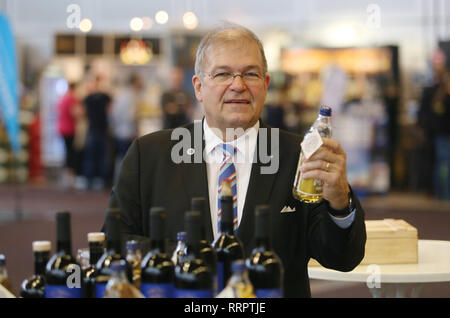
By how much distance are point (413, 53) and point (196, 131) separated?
8.68 metres

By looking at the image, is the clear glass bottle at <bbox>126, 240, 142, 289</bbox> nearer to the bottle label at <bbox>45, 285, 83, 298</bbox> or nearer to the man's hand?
the bottle label at <bbox>45, 285, 83, 298</bbox>

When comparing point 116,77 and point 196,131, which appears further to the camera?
point 116,77

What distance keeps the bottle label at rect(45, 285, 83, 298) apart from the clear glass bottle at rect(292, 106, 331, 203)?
1.97 feet

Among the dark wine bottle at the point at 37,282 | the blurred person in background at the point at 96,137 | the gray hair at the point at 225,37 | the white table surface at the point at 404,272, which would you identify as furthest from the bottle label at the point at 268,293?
the blurred person in background at the point at 96,137

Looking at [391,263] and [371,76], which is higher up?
[371,76]

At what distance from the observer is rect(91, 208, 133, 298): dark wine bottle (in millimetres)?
1404

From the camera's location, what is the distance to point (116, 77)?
1229 cm

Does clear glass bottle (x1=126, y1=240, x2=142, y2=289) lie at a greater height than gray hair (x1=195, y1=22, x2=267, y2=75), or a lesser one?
lesser

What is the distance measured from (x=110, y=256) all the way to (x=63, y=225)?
0.37 feet

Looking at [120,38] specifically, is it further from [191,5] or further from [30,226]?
[30,226]

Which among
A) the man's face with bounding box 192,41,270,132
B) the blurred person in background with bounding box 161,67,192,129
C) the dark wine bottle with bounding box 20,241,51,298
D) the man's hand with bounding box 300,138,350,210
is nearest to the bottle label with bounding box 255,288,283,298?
the man's hand with bounding box 300,138,350,210

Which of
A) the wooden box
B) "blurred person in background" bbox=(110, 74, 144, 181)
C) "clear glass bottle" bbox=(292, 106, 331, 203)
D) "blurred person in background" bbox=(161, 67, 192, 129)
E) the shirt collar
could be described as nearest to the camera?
"clear glass bottle" bbox=(292, 106, 331, 203)

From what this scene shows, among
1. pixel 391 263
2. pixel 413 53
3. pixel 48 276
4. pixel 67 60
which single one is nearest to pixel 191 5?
pixel 67 60

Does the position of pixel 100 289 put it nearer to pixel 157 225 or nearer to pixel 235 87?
pixel 157 225
